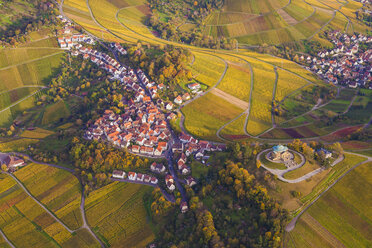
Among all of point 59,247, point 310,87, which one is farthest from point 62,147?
point 310,87

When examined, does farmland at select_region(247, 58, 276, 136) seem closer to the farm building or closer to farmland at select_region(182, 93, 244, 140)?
farmland at select_region(182, 93, 244, 140)

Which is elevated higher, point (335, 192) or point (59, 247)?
point (335, 192)

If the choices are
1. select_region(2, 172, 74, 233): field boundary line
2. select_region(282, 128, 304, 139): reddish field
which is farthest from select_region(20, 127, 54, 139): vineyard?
select_region(282, 128, 304, 139): reddish field

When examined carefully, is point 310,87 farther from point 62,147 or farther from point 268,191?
point 62,147

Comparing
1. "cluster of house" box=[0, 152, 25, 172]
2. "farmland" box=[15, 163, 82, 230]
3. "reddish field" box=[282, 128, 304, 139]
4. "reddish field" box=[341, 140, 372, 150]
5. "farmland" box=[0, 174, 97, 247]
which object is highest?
"reddish field" box=[341, 140, 372, 150]

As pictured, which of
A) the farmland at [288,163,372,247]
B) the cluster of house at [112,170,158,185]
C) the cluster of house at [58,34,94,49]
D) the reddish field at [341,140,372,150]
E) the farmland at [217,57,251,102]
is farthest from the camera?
the cluster of house at [58,34,94,49]

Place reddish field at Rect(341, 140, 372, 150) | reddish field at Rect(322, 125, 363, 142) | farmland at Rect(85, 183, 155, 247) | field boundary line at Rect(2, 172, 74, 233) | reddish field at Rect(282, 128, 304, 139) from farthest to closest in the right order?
reddish field at Rect(282, 128, 304, 139), reddish field at Rect(322, 125, 363, 142), reddish field at Rect(341, 140, 372, 150), field boundary line at Rect(2, 172, 74, 233), farmland at Rect(85, 183, 155, 247)
